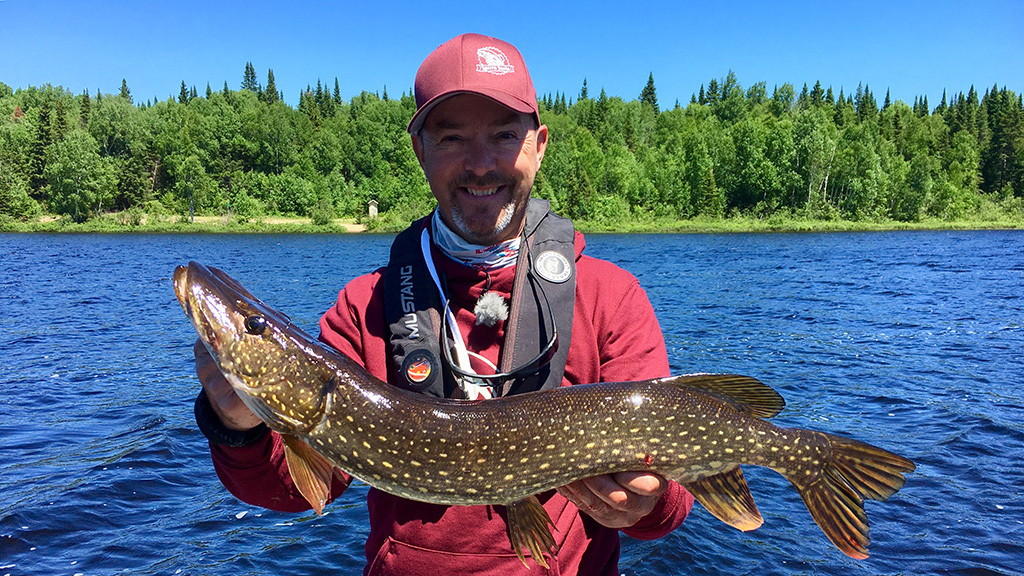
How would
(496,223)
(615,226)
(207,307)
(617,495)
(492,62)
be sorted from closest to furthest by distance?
(617,495) < (207,307) < (492,62) < (496,223) < (615,226)

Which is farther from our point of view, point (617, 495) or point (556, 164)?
point (556, 164)

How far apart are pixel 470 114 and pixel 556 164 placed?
7602 cm

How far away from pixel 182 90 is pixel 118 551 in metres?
157

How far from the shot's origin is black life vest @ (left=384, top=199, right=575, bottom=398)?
2.52m

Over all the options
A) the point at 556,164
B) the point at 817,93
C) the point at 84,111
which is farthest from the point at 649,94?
the point at 84,111

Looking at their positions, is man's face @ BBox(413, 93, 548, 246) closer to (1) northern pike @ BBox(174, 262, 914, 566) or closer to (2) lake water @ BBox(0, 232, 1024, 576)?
(1) northern pike @ BBox(174, 262, 914, 566)

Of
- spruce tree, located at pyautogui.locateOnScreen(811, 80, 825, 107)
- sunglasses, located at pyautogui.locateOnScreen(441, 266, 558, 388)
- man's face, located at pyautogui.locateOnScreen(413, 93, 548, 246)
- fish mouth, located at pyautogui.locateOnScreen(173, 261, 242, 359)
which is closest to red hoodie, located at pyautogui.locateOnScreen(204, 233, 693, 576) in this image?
sunglasses, located at pyautogui.locateOnScreen(441, 266, 558, 388)

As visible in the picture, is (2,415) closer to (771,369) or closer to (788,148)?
(771,369)

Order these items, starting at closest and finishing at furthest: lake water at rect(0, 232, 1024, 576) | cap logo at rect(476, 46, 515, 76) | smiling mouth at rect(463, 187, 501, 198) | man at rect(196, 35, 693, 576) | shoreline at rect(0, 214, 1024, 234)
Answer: man at rect(196, 35, 693, 576) → cap logo at rect(476, 46, 515, 76) → smiling mouth at rect(463, 187, 501, 198) → lake water at rect(0, 232, 1024, 576) → shoreline at rect(0, 214, 1024, 234)

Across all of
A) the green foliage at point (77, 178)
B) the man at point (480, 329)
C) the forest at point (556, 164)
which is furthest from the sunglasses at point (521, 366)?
the green foliage at point (77, 178)

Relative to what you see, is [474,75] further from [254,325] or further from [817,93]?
[817,93]

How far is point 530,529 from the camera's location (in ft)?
7.57

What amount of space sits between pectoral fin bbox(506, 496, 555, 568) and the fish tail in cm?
100

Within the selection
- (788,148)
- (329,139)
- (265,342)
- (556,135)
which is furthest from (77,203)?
(265,342)
